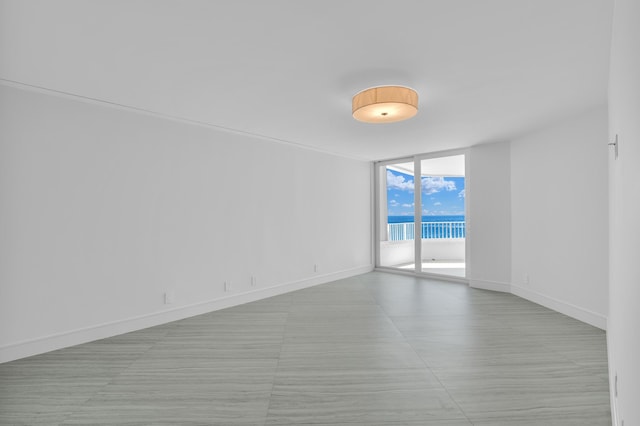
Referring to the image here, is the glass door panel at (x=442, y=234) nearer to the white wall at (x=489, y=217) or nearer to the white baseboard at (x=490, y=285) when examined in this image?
the white baseboard at (x=490, y=285)

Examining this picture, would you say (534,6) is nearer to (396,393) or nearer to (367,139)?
(396,393)

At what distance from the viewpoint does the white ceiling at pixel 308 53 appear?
5.91 feet

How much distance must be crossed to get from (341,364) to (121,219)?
269cm

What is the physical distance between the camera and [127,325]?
3.39 meters

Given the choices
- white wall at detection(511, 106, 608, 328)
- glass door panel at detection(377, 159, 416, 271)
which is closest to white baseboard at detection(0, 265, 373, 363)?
glass door panel at detection(377, 159, 416, 271)

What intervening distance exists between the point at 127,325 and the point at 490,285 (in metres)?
5.23

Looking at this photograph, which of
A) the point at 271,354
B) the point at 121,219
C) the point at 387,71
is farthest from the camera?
the point at 121,219

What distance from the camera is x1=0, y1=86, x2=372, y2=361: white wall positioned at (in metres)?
2.77

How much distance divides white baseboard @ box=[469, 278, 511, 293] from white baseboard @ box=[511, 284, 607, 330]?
10cm

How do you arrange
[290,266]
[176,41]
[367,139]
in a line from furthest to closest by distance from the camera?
[290,266]
[367,139]
[176,41]

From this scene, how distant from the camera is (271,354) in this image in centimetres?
285

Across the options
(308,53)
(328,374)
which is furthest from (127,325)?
(308,53)

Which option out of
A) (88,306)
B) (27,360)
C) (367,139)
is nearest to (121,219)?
(88,306)

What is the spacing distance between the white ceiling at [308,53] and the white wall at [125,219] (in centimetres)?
39
